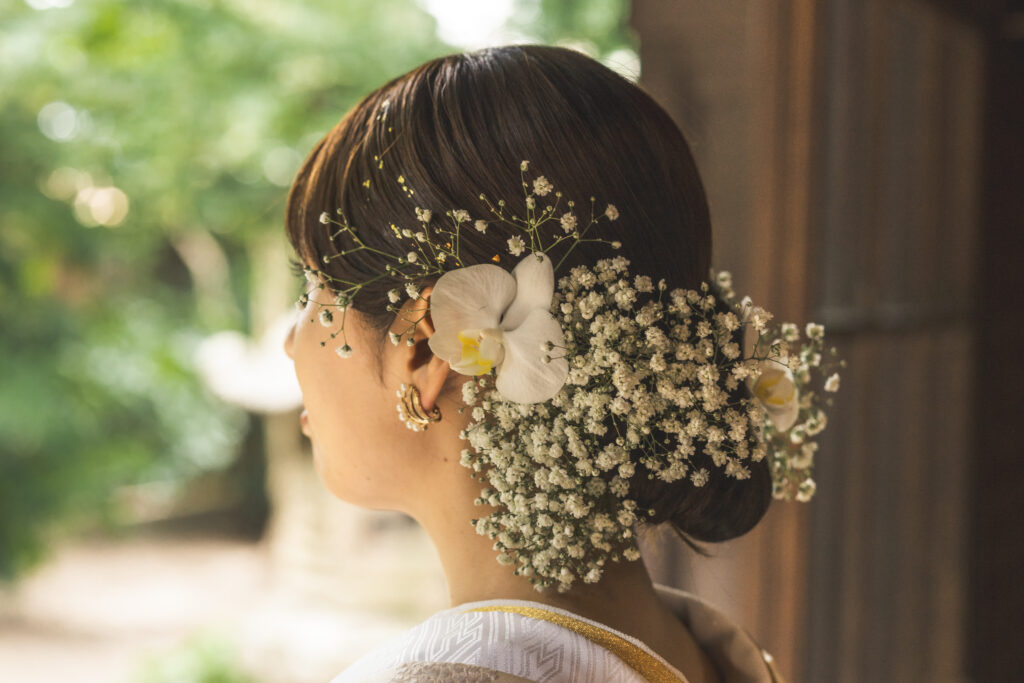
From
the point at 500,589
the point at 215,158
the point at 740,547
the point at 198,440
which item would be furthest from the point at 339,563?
the point at 500,589

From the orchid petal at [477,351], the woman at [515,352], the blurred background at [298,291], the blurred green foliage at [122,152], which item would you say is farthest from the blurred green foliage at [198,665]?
the orchid petal at [477,351]

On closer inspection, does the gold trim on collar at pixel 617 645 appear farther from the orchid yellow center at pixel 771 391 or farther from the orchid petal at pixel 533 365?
the orchid yellow center at pixel 771 391

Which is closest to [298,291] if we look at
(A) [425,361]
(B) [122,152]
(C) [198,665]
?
(B) [122,152]

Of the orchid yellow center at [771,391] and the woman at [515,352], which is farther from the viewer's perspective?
the orchid yellow center at [771,391]

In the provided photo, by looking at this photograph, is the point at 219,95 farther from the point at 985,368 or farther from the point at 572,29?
the point at 985,368

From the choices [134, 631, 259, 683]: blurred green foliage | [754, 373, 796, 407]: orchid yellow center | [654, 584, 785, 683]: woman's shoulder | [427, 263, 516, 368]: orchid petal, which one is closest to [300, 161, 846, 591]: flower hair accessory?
[427, 263, 516, 368]: orchid petal

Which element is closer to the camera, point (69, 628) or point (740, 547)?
point (740, 547)

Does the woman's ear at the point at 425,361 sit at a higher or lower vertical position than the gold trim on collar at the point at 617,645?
higher

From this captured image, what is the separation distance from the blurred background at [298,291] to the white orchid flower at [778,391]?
7.5 inches

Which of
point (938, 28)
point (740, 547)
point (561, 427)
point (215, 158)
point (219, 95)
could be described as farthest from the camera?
point (215, 158)

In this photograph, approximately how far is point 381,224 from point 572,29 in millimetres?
2721

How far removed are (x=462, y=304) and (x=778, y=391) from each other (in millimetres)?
373

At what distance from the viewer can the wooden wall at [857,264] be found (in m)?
1.33

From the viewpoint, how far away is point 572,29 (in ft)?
11.0
